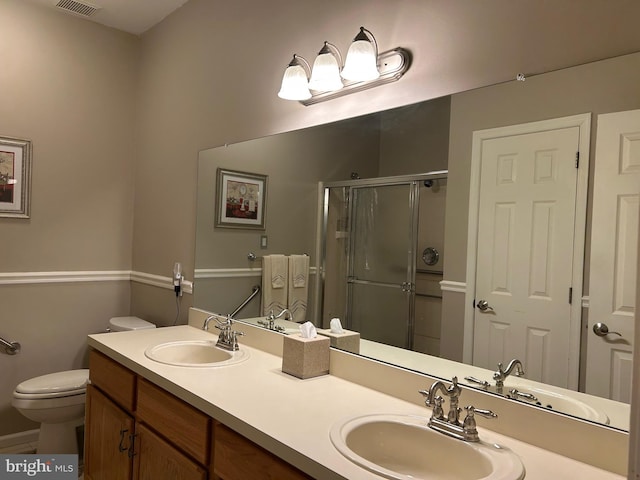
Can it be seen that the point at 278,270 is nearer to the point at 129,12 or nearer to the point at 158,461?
the point at 158,461

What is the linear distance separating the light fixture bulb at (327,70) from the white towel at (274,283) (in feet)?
2.53

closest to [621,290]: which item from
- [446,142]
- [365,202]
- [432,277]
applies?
[432,277]

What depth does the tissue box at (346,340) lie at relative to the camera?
1.71 m

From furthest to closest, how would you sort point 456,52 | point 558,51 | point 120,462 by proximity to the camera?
point 120,462
point 456,52
point 558,51

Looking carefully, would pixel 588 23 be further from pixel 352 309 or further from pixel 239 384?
pixel 239 384

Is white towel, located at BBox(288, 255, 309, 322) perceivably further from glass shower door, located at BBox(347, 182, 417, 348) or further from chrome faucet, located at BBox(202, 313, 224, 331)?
chrome faucet, located at BBox(202, 313, 224, 331)

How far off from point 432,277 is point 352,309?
1.29 ft

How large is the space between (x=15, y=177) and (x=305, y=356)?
2194mm

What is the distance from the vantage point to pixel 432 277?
1510 millimetres

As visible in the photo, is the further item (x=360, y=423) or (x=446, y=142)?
(x=446, y=142)

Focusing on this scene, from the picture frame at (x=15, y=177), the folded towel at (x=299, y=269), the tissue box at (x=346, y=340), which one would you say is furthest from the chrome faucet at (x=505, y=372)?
the picture frame at (x=15, y=177)

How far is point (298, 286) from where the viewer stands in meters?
2.03

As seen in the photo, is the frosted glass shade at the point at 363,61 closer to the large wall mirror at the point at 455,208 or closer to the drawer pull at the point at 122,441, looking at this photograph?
the large wall mirror at the point at 455,208

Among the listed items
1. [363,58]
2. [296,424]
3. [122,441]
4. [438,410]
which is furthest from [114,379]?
[363,58]
